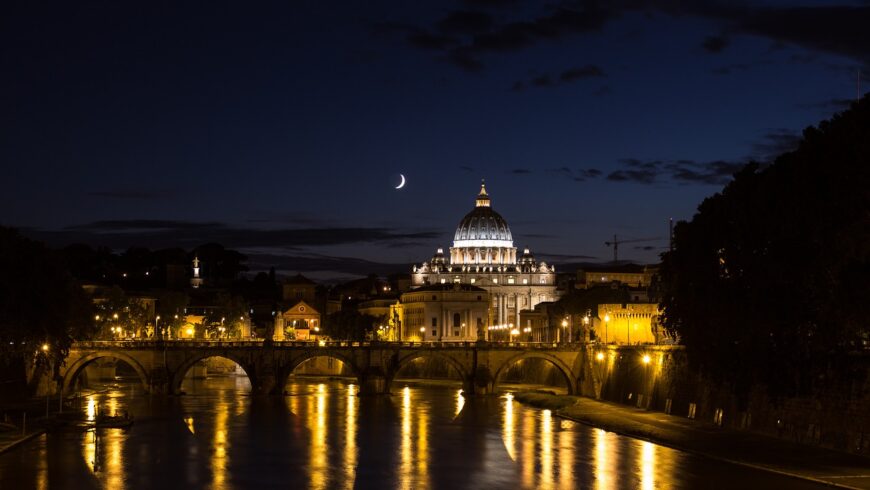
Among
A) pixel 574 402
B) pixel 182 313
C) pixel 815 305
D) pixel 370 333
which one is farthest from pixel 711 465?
pixel 370 333

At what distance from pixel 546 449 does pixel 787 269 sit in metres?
14.5

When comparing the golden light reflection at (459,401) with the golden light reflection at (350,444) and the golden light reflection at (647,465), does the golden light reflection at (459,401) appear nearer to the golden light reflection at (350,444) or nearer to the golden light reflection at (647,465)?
the golden light reflection at (350,444)

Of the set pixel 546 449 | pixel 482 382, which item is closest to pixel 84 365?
pixel 482 382

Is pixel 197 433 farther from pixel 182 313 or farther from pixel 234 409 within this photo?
pixel 182 313

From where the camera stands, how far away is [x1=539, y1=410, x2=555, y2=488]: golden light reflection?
178ft

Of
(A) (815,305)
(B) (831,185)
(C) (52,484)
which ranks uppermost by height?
(B) (831,185)

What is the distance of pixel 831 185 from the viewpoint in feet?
180

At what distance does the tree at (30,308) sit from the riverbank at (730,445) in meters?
30.6

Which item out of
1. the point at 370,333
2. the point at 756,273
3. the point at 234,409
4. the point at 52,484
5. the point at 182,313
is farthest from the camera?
the point at 370,333

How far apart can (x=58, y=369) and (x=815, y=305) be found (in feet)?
178

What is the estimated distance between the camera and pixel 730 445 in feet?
198

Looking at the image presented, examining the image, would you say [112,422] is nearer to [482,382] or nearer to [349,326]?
[482,382]

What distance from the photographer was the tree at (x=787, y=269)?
53.8 metres

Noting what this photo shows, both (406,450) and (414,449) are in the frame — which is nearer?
(406,450)
